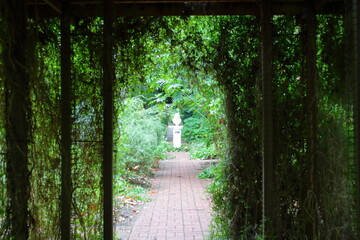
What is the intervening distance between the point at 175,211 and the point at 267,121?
3.18 m

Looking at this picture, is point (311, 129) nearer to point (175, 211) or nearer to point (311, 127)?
point (311, 127)

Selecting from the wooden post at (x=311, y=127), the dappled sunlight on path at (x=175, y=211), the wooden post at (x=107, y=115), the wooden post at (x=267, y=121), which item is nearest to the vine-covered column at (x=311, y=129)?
the wooden post at (x=311, y=127)

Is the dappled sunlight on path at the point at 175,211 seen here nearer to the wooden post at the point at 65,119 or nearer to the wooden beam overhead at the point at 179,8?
the wooden post at the point at 65,119

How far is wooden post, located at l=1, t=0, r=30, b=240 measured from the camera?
7.57 ft

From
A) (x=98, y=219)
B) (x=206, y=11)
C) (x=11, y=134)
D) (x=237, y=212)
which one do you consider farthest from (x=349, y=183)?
(x=11, y=134)

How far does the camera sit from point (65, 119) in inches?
118

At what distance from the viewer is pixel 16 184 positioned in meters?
2.33

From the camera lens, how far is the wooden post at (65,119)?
9.79 feet

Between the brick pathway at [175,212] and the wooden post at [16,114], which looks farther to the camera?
the brick pathway at [175,212]

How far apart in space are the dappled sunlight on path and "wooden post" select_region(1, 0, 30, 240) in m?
2.11

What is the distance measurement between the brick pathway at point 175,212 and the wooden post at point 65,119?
148 centimetres

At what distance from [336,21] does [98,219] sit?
2.76m

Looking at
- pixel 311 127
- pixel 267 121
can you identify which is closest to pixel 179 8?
pixel 267 121

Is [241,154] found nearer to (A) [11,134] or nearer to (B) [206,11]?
(B) [206,11]
